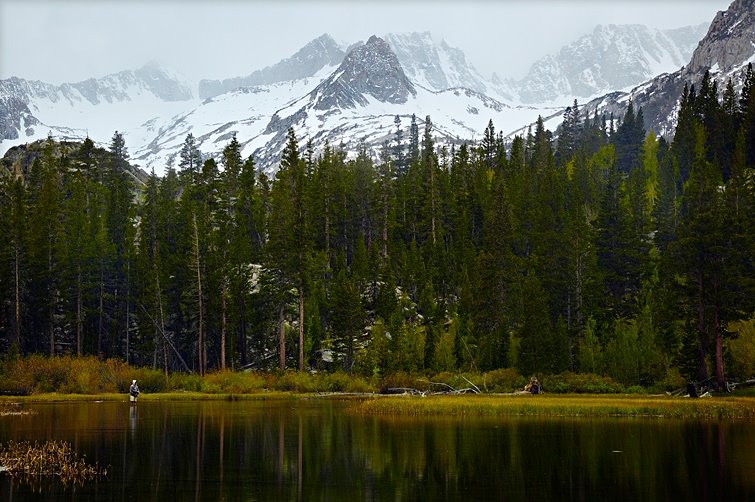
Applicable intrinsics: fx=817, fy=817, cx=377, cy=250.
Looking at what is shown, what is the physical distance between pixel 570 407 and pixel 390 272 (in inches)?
1899

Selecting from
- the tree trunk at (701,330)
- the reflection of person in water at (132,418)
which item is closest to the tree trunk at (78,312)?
the reflection of person in water at (132,418)

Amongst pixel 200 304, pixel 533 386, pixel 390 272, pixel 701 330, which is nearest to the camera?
pixel 701 330

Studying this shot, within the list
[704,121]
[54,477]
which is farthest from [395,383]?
[704,121]

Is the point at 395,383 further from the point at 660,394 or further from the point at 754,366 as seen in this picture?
the point at 754,366

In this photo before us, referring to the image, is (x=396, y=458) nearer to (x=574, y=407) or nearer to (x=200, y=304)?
(x=574, y=407)

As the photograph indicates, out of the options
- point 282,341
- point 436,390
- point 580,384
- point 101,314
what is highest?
point 101,314

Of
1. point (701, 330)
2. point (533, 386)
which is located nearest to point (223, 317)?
point (533, 386)

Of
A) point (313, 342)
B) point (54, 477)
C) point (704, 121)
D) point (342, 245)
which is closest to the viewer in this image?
point (54, 477)

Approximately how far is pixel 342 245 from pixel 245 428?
74.9 meters

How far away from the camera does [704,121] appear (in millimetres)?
130000

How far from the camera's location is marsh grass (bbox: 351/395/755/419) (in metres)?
51.5

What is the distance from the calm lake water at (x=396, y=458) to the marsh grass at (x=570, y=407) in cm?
368

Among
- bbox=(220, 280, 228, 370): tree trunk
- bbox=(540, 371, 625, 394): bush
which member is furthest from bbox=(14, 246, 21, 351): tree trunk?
bbox=(540, 371, 625, 394): bush

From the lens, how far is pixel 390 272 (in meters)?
100
